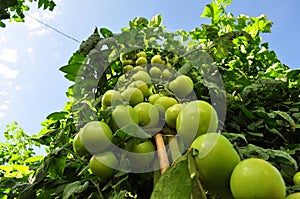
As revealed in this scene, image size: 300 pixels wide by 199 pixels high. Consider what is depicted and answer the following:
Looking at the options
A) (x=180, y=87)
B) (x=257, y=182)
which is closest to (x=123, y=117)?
(x=180, y=87)

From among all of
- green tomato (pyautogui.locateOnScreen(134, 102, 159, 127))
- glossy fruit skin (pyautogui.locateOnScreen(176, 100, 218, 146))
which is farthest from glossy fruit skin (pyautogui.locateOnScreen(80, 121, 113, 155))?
glossy fruit skin (pyautogui.locateOnScreen(176, 100, 218, 146))

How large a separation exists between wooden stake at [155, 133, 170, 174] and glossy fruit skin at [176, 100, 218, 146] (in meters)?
0.06

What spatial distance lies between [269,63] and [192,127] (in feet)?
5.04

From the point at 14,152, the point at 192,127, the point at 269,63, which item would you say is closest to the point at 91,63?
the point at 192,127

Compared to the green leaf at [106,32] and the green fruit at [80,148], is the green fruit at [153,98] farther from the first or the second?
Result: the green leaf at [106,32]

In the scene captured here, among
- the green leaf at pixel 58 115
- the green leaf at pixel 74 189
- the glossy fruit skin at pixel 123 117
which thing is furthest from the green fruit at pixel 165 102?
the green leaf at pixel 58 115

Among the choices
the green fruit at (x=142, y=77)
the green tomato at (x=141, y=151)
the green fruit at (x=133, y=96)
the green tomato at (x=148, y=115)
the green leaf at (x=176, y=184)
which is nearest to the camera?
the green leaf at (x=176, y=184)

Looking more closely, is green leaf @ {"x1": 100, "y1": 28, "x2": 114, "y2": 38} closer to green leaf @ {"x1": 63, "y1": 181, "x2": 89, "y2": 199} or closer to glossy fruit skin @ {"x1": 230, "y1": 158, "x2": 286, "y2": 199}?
green leaf @ {"x1": 63, "y1": 181, "x2": 89, "y2": 199}

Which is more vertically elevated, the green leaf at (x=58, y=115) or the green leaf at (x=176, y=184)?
the green leaf at (x=58, y=115)

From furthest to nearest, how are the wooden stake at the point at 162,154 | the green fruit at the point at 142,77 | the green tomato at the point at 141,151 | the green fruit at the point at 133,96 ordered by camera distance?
the green fruit at the point at 142,77 → the green fruit at the point at 133,96 → the green tomato at the point at 141,151 → the wooden stake at the point at 162,154

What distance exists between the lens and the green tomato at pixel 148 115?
92 cm

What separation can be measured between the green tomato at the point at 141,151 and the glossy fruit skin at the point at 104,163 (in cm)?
5

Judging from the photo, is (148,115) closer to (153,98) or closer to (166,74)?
(153,98)

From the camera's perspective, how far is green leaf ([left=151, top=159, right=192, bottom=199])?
0.50 metres
